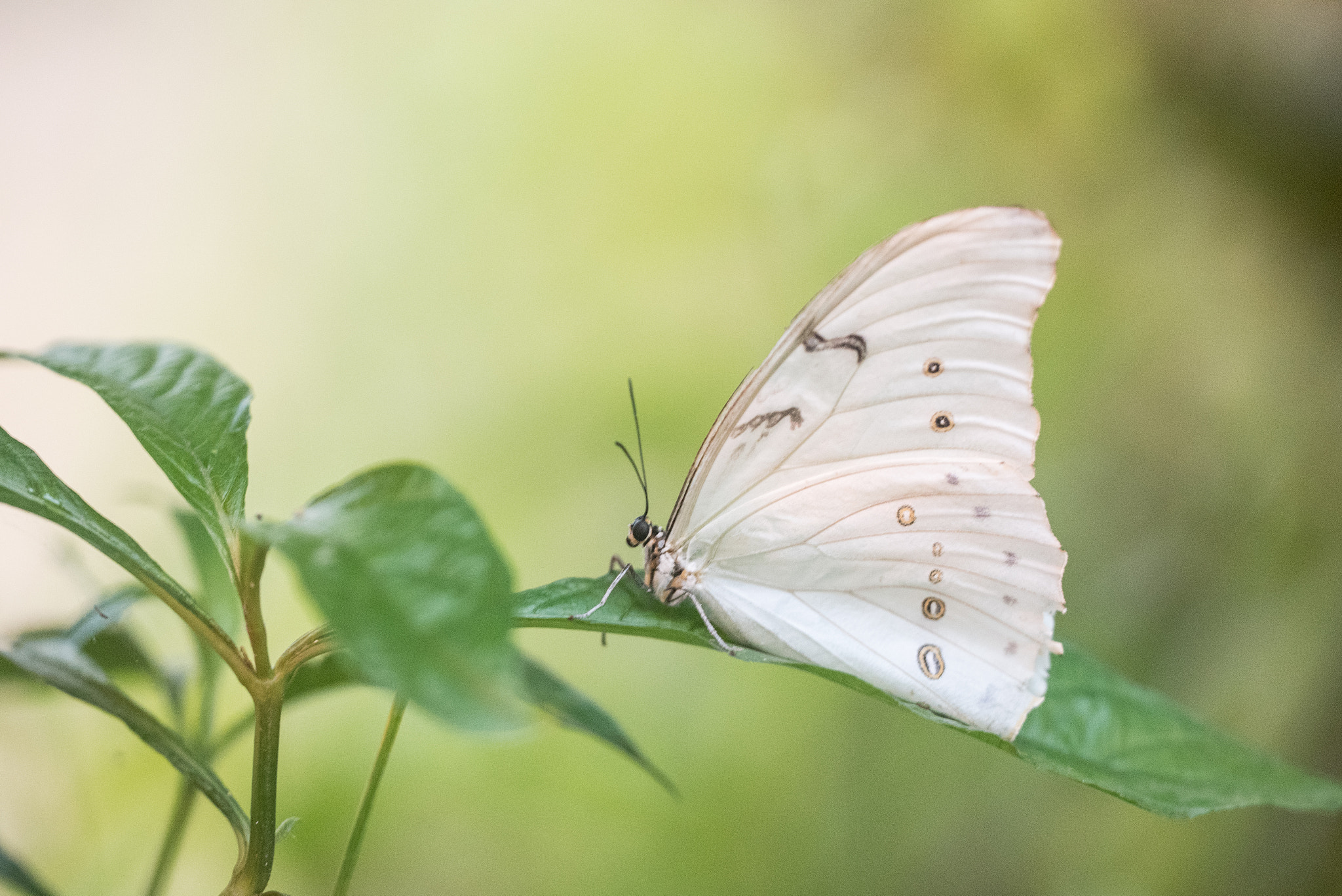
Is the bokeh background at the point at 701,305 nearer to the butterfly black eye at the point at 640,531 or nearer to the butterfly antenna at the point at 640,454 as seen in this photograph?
the butterfly antenna at the point at 640,454

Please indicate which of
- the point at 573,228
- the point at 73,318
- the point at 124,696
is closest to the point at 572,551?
the point at 573,228

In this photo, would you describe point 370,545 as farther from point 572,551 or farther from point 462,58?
point 462,58

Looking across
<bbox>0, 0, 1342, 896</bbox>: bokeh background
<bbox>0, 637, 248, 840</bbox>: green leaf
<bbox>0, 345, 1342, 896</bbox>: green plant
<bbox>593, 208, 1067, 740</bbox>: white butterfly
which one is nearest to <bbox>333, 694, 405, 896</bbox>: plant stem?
<bbox>0, 345, 1342, 896</bbox>: green plant

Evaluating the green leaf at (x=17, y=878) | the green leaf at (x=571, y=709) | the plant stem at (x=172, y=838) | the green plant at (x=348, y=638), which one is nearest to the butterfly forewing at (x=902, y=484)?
the green plant at (x=348, y=638)

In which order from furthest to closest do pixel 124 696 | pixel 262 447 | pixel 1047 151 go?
pixel 1047 151 → pixel 262 447 → pixel 124 696

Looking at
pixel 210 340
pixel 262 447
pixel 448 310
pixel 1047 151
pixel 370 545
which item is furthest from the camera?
pixel 1047 151

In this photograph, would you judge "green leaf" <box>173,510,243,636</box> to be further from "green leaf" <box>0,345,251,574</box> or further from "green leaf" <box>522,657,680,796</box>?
"green leaf" <box>522,657,680,796</box>

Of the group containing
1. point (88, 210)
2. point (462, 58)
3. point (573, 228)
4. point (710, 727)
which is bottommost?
point (710, 727)
